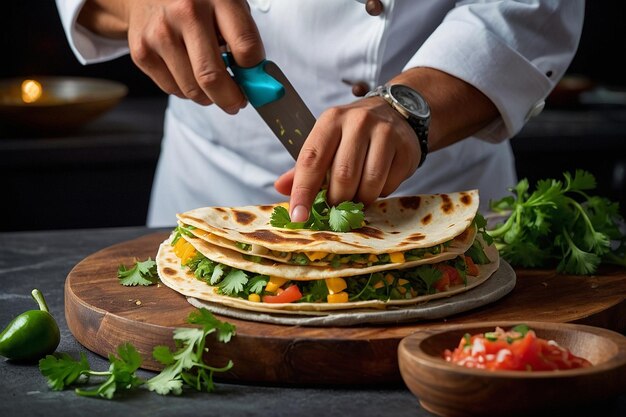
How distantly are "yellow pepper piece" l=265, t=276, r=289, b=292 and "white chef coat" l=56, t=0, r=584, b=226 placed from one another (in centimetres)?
66

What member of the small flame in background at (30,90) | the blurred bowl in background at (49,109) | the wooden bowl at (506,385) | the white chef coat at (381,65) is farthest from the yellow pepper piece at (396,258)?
the small flame in background at (30,90)

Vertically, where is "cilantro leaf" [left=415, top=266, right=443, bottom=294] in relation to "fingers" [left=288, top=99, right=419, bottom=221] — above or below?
below

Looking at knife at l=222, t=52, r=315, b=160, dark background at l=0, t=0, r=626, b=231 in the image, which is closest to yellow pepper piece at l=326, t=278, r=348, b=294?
knife at l=222, t=52, r=315, b=160

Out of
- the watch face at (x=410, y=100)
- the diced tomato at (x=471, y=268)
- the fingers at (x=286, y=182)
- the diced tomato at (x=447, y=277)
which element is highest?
the watch face at (x=410, y=100)

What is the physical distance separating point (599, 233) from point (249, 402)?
901 mm

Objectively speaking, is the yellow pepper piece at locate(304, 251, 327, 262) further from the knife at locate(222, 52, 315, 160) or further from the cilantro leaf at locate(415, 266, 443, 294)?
the knife at locate(222, 52, 315, 160)

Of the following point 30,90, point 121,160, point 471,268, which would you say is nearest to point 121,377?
point 471,268

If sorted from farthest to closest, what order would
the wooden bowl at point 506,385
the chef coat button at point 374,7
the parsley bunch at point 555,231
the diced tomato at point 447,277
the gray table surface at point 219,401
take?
the chef coat button at point 374,7, the parsley bunch at point 555,231, the diced tomato at point 447,277, the gray table surface at point 219,401, the wooden bowl at point 506,385

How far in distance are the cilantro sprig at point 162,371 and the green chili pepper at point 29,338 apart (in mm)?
72

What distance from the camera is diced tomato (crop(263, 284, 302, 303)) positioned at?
1.60 metres

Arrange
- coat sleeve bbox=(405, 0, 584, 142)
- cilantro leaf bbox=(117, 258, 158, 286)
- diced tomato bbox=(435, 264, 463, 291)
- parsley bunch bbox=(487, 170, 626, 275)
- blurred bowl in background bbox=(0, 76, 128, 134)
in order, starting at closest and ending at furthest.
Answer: diced tomato bbox=(435, 264, 463, 291)
cilantro leaf bbox=(117, 258, 158, 286)
parsley bunch bbox=(487, 170, 626, 275)
coat sleeve bbox=(405, 0, 584, 142)
blurred bowl in background bbox=(0, 76, 128, 134)

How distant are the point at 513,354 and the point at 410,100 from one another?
740 mm

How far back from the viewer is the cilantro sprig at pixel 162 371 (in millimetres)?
1397

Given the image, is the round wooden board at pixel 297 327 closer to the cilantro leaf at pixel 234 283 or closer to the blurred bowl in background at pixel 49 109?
the cilantro leaf at pixel 234 283
